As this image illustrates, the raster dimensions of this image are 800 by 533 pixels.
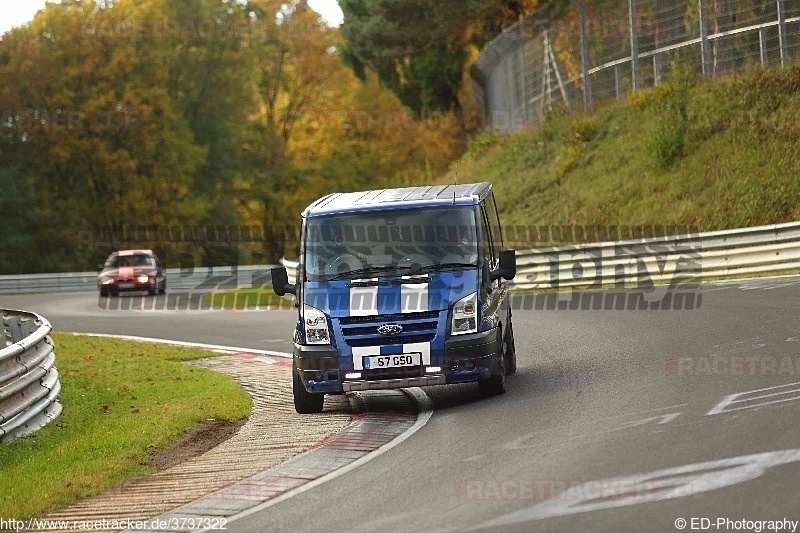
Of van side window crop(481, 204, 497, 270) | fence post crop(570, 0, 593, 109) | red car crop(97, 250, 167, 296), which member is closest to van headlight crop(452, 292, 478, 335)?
van side window crop(481, 204, 497, 270)

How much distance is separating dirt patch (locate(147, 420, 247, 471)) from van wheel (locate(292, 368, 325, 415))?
0.59 metres

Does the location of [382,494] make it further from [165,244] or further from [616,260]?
[165,244]

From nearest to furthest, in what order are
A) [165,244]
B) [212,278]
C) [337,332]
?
[337,332] → [212,278] → [165,244]

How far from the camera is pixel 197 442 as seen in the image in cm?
1236

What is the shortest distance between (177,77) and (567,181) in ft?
123

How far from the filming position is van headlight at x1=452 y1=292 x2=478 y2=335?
12922 mm

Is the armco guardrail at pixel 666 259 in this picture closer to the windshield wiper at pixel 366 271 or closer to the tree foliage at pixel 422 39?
the windshield wiper at pixel 366 271

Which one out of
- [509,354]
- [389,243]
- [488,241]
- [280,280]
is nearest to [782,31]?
[509,354]

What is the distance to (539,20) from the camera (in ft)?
132

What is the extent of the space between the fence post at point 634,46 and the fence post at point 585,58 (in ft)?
4.57

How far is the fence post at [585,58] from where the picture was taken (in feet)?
119

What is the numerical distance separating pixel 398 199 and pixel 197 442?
11.5 feet

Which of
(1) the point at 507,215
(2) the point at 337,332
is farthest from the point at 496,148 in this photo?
(2) the point at 337,332

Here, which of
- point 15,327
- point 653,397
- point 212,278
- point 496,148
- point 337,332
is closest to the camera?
point 653,397
